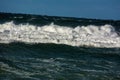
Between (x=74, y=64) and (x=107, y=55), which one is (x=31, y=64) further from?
(x=107, y=55)

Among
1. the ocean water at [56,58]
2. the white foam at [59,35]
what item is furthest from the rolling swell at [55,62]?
the white foam at [59,35]

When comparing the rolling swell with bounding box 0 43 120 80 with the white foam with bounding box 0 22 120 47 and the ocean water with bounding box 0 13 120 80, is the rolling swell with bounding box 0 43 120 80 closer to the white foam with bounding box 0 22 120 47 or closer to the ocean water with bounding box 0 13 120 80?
the ocean water with bounding box 0 13 120 80

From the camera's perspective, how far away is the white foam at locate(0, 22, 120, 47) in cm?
1581

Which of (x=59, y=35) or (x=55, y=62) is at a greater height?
(x=59, y=35)

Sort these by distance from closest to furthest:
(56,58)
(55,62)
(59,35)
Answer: (55,62)
(56,58)
(59,35)

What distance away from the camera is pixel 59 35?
1817 centimetres

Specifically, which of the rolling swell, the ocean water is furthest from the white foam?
the rolling swell

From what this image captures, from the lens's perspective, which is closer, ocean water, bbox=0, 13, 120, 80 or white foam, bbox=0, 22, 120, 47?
A: ocean water, bbox=0, 13, 120, 80

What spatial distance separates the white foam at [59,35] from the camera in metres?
15.8

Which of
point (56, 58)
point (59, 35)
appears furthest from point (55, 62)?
point (59, 35)

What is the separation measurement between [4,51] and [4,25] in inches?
301

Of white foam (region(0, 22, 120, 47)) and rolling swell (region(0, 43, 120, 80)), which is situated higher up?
white foam (region(0, 22, 120, 47))

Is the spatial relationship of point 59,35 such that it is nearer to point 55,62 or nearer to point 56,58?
point 56,58

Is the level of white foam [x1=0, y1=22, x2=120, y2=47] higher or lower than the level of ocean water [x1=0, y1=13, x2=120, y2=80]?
higher
